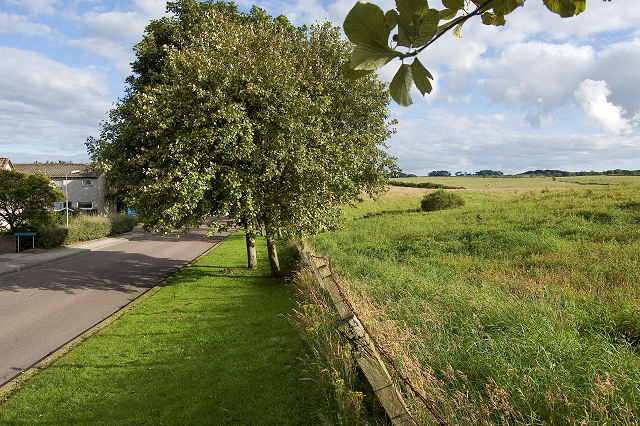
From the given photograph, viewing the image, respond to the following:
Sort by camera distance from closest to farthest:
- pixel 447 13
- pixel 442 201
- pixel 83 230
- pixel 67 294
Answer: pixel 447 13 → pixel 67 294 → pixel 83 230 → pixel 442 201

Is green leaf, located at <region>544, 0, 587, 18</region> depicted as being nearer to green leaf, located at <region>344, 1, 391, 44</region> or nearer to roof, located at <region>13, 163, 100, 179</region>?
green leaf, located at <region>344, 1, 391, 44</region>

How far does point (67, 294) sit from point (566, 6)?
17897 millimetres

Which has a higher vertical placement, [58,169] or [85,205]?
[58,169]

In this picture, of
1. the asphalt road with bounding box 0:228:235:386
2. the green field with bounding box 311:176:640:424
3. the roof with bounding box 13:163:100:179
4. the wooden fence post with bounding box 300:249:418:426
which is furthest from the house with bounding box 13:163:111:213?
the wooden fence post with bounding box 300:249:418:426

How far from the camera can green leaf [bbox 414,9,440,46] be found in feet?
3.22

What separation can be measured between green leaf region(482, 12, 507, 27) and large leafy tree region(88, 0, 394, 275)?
464 inches

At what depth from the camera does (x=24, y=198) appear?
27.3m

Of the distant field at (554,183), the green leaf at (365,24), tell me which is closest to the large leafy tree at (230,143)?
the green leaf at (365,24)

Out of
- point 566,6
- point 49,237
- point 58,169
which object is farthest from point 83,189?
point 566,6

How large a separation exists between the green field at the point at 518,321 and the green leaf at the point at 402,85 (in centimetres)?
341

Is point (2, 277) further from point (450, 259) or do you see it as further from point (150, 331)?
point (450, 259)

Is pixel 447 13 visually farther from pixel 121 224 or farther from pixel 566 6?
pixel 121 224

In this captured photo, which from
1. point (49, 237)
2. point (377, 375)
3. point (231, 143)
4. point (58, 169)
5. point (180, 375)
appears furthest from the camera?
point (58, 169)

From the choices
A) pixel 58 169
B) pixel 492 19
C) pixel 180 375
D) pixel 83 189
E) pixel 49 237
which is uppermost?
pixel 58 169
